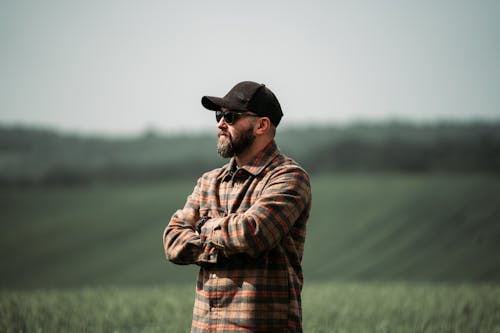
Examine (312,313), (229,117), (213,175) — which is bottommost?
(312,313)

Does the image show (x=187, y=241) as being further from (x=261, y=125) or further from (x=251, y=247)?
(x=261, y=125)

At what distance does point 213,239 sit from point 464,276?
16.4 m

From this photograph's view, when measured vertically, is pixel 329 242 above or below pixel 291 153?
below

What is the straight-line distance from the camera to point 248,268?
2.45m

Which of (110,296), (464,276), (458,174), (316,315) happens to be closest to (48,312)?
(110,296)

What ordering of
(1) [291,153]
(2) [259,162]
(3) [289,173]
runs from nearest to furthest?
(3) [289,173] → (2) [259,162] → (1) [291,153]

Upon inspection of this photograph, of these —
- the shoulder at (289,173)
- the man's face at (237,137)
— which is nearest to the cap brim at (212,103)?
the man's face at (237,137)

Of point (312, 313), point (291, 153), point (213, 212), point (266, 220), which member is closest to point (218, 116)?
point (213, 212)

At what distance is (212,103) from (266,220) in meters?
0.65

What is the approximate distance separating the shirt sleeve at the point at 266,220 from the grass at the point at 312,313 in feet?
8.31

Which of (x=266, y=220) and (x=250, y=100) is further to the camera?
(x=250, y=100)

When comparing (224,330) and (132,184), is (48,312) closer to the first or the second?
(224,330)

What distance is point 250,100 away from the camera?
2.58 m

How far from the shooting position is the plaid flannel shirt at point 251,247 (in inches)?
93.8
